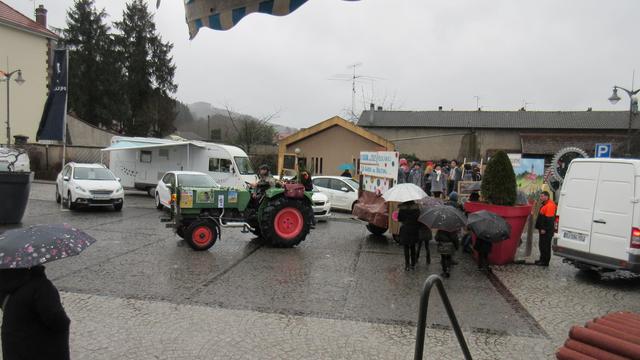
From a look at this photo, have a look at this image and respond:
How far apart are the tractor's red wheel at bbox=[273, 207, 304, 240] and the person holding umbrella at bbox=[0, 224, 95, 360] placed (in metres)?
6.99

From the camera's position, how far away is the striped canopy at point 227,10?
1.83 metres

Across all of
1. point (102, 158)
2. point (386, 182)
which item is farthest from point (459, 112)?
point (386, 182)

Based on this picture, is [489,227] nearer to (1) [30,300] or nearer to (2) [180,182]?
(1) [30,300]

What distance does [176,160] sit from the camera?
837 inches

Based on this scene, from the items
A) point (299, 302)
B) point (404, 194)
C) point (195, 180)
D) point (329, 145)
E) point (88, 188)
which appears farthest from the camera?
point (329, 145)

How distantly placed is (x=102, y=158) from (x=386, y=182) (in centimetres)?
2163

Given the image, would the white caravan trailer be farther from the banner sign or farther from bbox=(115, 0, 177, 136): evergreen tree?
bbox=(115, 0, 177, 136): evergreen tree

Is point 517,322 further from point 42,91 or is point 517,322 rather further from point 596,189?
point 42,91

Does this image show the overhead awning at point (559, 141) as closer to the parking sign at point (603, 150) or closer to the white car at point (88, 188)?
the parking sign at point (603, 150)

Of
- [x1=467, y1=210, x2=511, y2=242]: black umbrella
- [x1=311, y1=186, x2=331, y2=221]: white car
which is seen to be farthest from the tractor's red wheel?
[x1=311, y1=186, x2=331, y2=221]: white car

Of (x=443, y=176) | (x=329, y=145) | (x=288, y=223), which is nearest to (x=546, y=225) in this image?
(x=288, y=223)

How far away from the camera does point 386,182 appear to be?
1197 cm

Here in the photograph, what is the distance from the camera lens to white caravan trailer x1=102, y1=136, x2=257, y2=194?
21.0m

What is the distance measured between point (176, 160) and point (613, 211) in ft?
57.8
